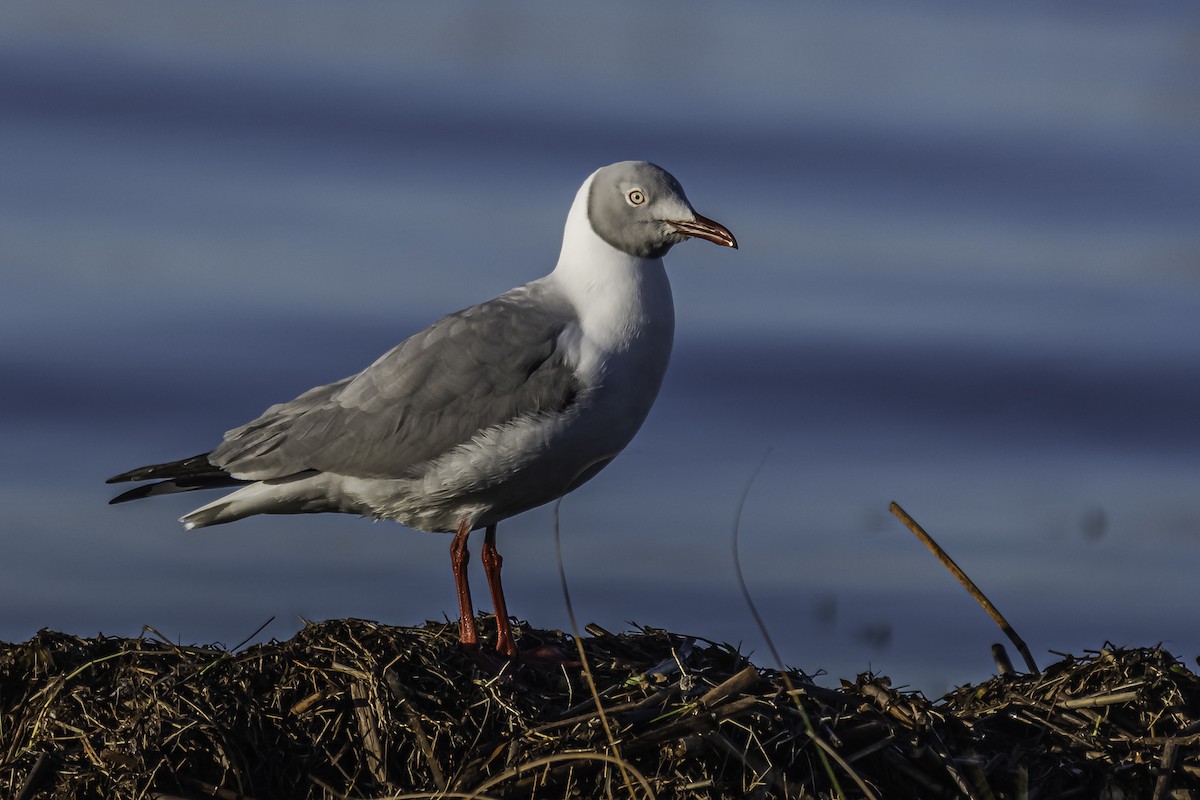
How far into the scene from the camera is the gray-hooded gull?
739 cm

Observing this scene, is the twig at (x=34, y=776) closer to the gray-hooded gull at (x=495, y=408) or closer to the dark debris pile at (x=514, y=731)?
the dark debris pile at (x=514, y=731)

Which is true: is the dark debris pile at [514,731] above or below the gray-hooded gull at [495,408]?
below

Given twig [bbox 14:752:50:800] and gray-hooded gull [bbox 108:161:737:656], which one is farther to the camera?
gray-hooded gull [bbox 108:161:737:656]

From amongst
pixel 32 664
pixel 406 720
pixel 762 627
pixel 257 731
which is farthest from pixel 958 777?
pixel 32 664

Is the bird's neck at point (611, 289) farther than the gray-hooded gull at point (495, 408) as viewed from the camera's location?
Yes

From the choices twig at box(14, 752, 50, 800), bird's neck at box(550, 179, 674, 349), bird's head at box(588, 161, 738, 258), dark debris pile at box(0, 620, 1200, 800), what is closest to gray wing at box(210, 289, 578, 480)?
bird's neck at box(550, 179, 674, 349)

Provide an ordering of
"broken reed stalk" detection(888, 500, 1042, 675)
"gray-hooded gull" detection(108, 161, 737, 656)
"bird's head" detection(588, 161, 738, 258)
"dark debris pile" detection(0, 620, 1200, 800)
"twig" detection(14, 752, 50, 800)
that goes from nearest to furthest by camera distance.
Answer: "dark debris pile" detection(0, 620, 1200, 800) < "twig" detection(14, 752, 50, 800) < "broken reed stalk" detection(888, 500, 1042, 675) < "gray-hooded gull" detection(108, 161, 737, 656) < "bird's head" detection(588, 161, 738, 258)

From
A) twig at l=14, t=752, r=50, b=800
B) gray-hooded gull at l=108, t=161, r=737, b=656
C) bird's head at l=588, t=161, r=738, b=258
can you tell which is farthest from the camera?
Result: bird's head at l=588, t=161, r=738, b=258

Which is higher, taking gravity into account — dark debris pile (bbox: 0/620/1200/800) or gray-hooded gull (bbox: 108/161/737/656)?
gray-hooded gull (bbox: 108/161/737/656)

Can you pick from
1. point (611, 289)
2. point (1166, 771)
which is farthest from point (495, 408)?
point (1166, 771)

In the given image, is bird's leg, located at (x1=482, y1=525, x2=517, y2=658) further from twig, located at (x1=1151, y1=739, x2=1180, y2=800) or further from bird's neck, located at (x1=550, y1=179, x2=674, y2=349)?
twig, located at (x1=1151, y1=739, x2=1180, y2=800)

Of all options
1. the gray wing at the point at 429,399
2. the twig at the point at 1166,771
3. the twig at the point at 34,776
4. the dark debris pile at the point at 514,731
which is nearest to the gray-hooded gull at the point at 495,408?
the gray wing at the point at 429,399

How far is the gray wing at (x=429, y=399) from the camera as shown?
7.42 m

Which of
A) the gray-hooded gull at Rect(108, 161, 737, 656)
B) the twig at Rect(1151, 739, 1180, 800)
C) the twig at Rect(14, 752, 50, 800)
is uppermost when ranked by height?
the gray-hooded gull at Rect(108, 161, 737, 656)
